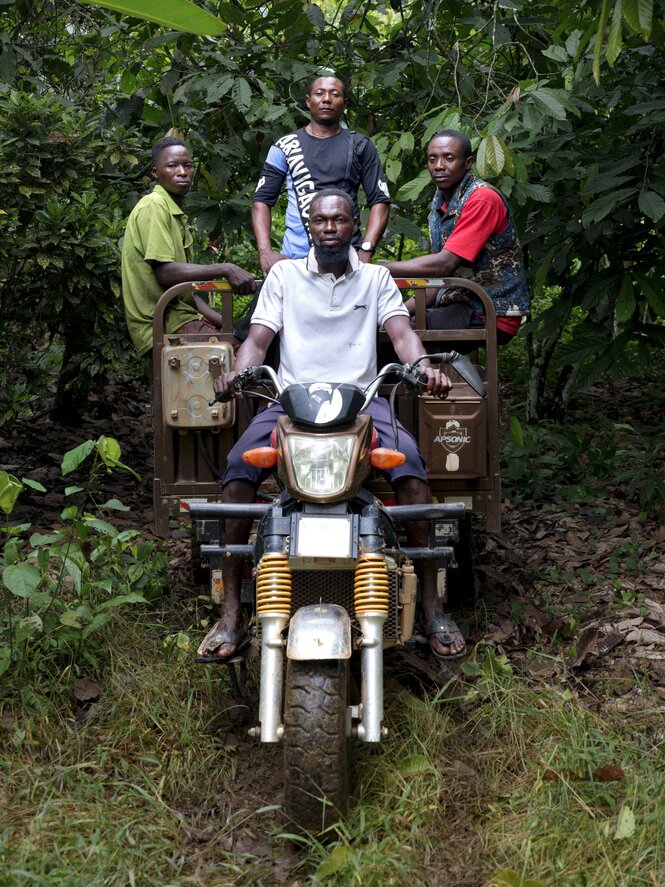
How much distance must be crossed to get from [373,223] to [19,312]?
232cm

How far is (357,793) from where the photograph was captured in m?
3.26

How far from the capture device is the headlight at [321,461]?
3208 millimetres

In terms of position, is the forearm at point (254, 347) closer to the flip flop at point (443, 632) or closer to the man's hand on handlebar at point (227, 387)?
the man's hand on handlebar at point (227, 387)

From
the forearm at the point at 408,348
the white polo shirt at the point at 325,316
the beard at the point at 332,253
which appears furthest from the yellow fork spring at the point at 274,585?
the beard at the point at 332,253

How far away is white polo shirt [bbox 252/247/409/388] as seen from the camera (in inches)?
157

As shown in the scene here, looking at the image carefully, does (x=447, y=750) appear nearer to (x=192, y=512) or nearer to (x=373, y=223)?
(x=192, y=512)

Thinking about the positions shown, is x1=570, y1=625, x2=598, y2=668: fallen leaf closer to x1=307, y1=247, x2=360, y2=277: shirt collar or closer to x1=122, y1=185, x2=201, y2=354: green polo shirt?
Answer: x1=307, y1=247, x2=360, y2=277: shirt collar

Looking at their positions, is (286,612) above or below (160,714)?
above

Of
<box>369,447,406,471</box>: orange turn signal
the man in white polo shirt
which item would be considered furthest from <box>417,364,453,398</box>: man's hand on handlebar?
<box>369,447,406,471</box>: orange turn signal

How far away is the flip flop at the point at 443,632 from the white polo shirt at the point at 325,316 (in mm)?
923

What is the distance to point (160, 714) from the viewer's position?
374 cm

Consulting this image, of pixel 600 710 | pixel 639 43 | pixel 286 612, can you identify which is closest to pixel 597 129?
pixel 639 43

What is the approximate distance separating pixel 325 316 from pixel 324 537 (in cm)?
115

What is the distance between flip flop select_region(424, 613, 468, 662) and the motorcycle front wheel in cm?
87
